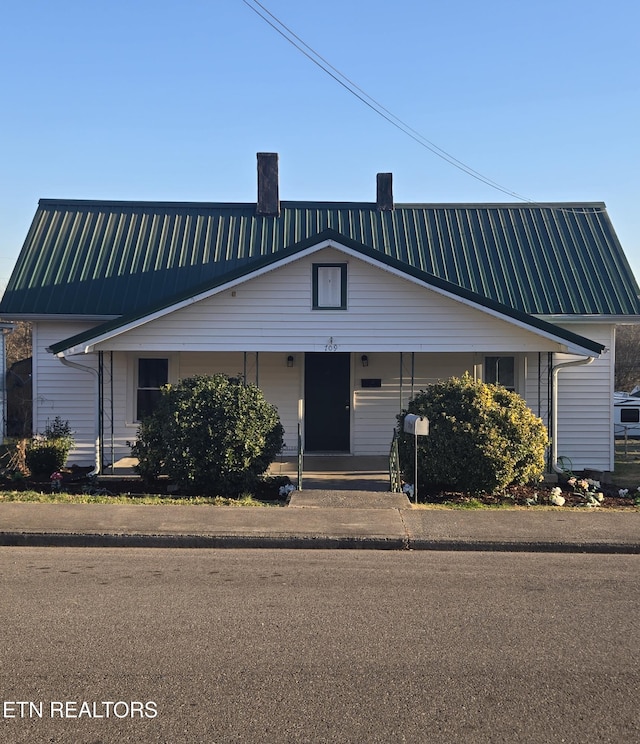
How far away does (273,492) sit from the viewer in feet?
39.2

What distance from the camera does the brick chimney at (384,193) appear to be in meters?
19.0

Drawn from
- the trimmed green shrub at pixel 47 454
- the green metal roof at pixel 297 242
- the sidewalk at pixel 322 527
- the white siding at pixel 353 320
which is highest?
the green metal roof at pixel 297 242

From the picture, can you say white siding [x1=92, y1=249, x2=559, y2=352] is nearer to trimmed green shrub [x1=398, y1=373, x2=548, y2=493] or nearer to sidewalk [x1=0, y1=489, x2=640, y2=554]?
trimmed green shrub [x1=398, y1=373, x2=548, y2=493]

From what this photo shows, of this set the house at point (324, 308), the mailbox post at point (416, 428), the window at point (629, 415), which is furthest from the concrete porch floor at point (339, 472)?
the window at point (629, 415)

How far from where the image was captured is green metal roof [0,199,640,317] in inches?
622

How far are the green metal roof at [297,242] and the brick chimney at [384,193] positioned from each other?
0.21 meters

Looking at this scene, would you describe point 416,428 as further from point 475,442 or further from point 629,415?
point 629,415

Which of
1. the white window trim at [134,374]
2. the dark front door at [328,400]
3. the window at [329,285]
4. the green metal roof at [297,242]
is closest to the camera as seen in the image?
the window at [329,285]

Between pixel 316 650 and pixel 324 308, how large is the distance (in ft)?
29.3

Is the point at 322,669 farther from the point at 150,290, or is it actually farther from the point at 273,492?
the point at 150,290

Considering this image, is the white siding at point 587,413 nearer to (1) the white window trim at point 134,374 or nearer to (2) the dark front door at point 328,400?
(2) the dark front door at point 328,400

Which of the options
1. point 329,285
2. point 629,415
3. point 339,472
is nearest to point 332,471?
point 339,472

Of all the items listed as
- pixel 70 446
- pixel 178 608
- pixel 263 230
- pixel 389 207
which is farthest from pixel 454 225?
pixel 178 608

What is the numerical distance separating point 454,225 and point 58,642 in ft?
49.3
